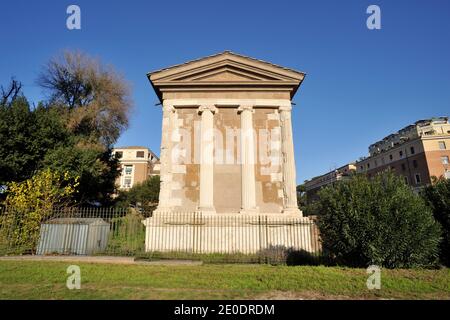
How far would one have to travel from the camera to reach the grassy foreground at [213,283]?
A: 22.2ft

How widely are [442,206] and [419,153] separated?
159 ft

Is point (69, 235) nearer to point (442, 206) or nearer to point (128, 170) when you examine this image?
point (442, 206)

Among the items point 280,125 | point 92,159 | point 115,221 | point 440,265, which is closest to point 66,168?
point 92,159

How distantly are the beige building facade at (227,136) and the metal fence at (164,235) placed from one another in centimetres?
78

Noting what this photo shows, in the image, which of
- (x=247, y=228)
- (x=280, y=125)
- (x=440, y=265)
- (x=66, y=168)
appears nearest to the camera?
(x=440, y=265)

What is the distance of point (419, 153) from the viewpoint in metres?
51.8

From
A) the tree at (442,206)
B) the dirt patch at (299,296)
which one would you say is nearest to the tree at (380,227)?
the tree at (442,206)

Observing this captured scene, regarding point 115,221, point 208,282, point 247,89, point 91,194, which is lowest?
point 208,282

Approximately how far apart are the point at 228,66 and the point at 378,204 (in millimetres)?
11375

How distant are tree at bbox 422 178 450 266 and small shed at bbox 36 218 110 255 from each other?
14.9 m

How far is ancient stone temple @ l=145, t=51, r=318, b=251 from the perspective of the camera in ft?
48.7

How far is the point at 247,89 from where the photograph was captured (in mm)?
16516

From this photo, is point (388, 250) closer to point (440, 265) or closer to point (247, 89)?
point (440, 265)

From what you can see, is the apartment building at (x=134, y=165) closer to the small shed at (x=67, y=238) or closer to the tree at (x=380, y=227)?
the small shed at (x=67, y=238)
